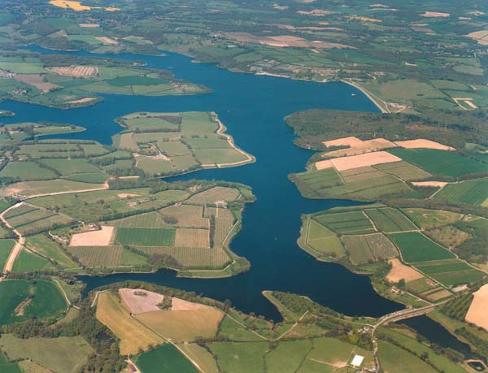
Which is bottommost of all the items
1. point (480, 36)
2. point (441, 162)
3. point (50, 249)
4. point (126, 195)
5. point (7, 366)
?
point (50, 249)

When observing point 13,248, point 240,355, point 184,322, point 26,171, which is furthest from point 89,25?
point 240,355

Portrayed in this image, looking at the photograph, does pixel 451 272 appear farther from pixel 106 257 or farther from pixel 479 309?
pixel 106 257

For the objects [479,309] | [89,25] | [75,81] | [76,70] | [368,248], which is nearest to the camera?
[479,309]

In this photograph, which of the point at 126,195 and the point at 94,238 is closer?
the point at 94,238

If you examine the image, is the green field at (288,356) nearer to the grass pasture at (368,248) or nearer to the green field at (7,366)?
the grass pasture at (368,248)

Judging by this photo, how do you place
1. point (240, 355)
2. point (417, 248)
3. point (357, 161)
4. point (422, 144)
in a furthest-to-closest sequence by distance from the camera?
point (422, 144) → point (357, 161) → point (417, 248) → point (240, 355)

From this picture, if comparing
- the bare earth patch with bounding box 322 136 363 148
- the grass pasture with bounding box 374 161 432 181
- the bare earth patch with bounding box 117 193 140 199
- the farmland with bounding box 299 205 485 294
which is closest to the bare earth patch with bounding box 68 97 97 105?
the bare earth patch with bounding box 117 193 140 199
